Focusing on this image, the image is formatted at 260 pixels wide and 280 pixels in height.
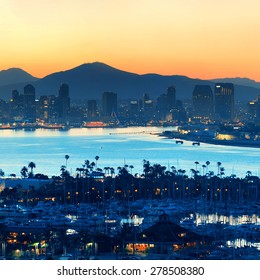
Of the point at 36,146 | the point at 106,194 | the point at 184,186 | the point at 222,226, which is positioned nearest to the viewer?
the point at 222,226

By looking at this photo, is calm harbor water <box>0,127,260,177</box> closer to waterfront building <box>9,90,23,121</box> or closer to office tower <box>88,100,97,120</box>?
office tower <box>88,100,97,120</box>

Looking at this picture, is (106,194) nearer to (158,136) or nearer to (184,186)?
(184,186)

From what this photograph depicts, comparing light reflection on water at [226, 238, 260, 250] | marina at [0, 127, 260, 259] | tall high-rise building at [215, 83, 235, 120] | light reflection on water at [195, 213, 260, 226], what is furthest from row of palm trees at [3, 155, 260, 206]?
tall high-rise building at [215, 83, 235, 120]

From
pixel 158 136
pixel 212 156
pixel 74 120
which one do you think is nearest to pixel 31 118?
pixel 74 120

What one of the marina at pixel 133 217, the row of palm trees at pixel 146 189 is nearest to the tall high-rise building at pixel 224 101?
the marina at pixel 133 217

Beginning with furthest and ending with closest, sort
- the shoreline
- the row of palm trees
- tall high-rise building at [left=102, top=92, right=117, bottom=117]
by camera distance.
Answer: tall high-rise building at [left=102, top=92, right=117, bottom=117] → the shoreline → the row of palm trees

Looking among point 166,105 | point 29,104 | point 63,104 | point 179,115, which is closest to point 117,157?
point 179,115

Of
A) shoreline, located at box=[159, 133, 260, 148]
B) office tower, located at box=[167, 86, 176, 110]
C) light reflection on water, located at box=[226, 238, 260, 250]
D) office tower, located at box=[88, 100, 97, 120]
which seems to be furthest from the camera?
office tower, located at box=[167, 86, 176, 110]
